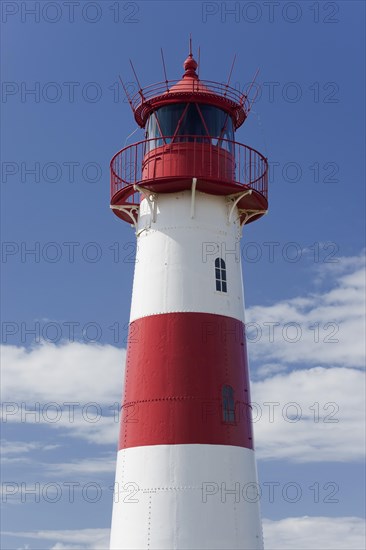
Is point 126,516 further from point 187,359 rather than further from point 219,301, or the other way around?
point 219,301

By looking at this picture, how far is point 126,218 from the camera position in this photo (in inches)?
1008

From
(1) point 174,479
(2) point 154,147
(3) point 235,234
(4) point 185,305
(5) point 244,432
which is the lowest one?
(1) point 174,479

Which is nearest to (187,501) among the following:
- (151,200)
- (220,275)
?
(220,275)

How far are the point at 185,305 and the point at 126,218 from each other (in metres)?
4.31

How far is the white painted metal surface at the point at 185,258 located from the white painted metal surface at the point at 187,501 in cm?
389

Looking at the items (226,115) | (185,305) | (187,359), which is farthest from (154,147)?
(187,359)

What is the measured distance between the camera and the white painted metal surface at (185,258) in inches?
898

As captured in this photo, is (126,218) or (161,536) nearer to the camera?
(161,536)

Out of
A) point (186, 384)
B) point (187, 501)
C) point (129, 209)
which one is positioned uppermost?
point (129, 209)

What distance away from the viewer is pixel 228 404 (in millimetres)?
22109

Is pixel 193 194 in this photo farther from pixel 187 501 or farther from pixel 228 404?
pixel 187 501

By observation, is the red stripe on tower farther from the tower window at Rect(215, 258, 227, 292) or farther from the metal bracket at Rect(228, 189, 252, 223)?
the metal bracket at Rect(228, 189, 252, 223)

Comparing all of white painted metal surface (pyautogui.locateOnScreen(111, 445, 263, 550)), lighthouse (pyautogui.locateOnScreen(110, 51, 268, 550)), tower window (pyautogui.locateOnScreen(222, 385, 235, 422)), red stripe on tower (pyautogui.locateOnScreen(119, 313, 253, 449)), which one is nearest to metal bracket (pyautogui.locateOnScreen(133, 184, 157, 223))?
lighthouse (pyautogui.locateOnScreen(110, 51, 268, 550))

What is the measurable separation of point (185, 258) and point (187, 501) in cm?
644
